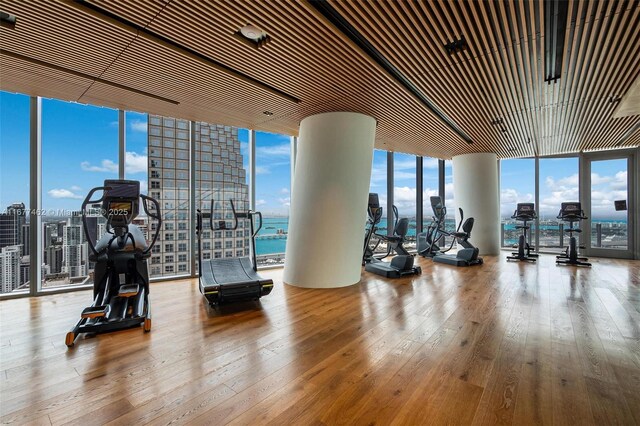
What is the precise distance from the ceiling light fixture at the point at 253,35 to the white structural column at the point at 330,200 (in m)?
2.08

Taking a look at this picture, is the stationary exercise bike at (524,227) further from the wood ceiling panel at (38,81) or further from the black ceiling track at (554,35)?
the wood ceiling panel at (38,81)

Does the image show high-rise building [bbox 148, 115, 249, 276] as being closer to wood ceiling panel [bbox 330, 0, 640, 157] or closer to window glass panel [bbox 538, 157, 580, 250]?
wood ceiling panel [bbox 330, 0, 640, 157]

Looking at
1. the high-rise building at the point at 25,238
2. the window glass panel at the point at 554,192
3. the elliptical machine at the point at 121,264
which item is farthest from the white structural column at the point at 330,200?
the window glass panel at the point at 554,192

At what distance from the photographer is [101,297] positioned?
3367mm

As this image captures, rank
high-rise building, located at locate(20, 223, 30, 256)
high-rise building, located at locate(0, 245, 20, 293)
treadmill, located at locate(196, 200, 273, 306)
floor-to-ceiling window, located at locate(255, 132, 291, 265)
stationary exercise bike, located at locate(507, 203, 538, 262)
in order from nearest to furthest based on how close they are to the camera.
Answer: treadmill, located at locate(196, 200, 273, 306) < high-rise building, located at locate(0, 245, 20, 293) < high-rise building, located at locate(20, 223, 30, 256) < floor-to-ceiling window, located at locate(255, 132, 291, 265) < stationary exercise bike, located at locate(507, 203, 538, 262)

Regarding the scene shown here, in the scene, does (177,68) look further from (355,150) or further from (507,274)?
(507,274)

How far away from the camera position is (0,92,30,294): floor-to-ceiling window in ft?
14.1

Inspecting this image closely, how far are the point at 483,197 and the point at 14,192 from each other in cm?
1047

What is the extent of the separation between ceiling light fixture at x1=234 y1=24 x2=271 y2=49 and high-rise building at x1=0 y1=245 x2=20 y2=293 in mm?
4695

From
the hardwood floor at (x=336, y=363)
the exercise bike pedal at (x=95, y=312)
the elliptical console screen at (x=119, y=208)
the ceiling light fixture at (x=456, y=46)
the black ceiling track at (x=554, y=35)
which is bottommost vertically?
the hardwood floor at (x=336, y=363)

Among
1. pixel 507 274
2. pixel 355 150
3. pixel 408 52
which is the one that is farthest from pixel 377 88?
pixel 507 274

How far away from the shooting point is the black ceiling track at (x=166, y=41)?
2.48m

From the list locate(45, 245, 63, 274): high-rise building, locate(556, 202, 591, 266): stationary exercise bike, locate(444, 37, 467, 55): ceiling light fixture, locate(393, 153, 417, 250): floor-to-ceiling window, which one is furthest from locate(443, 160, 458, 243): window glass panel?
locate(45, 245, 63, 274): high-rise building

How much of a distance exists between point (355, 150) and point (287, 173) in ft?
7.89
